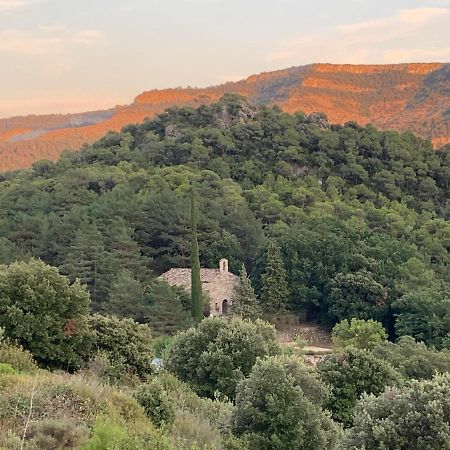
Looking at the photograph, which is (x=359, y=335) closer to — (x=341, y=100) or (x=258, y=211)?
(x=258, y=211)

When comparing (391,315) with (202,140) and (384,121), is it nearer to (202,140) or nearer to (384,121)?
(202,140)

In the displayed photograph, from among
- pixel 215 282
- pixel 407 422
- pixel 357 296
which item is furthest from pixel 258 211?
pixel 407 422

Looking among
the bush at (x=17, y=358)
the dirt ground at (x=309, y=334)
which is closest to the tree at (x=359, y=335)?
the dirt ground at (x=309, y=334)

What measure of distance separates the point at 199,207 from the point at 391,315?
44.2 ft

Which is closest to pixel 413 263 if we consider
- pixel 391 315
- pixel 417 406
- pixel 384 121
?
pixel 391 315

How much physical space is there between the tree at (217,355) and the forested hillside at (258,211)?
14.1 metres

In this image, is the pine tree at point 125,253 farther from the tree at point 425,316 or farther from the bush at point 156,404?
the bush at point 156,404

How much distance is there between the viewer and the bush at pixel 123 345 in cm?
1364

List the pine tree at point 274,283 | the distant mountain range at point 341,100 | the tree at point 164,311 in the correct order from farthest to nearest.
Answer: the distant mountain range at point 341,100, the pine tree at point 274,283, the tree at point 164,311

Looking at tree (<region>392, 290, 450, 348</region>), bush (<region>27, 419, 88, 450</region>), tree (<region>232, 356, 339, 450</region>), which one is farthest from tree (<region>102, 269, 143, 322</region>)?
bush (<region>27, 419, 88, 450</region>)

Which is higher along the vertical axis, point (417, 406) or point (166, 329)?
point (417, 406)

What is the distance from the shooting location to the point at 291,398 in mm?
10016

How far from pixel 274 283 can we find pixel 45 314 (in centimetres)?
2252

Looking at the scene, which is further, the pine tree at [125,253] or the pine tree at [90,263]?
the pine tree at [125,253]
